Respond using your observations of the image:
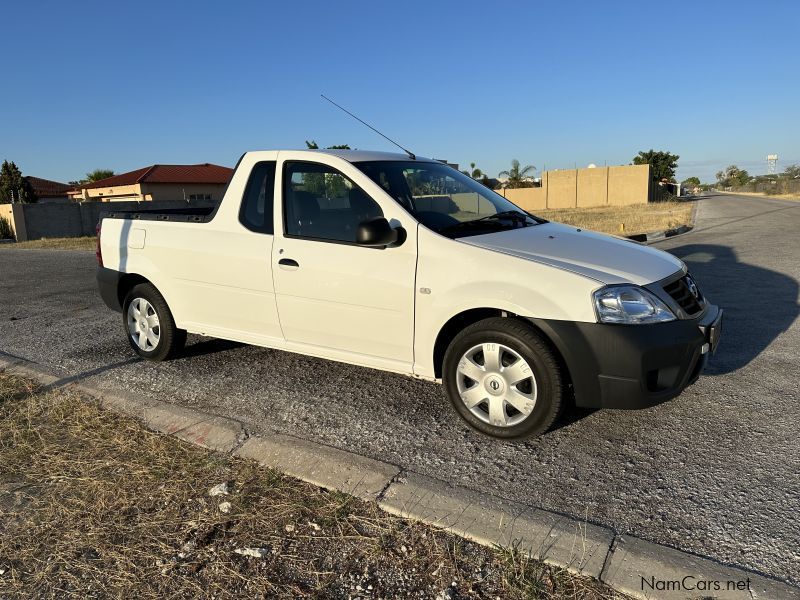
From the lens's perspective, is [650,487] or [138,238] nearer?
[650,487]

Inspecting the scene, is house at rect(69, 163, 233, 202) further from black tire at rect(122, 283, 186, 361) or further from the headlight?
the headlight

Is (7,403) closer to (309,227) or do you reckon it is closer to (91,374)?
Answer: (91,374)

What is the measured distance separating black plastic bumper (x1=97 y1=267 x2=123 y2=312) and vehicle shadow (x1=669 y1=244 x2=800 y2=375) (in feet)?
16.7

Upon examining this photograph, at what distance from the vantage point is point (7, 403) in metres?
4.30

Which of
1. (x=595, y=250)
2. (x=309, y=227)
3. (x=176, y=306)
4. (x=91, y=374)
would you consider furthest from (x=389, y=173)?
(x=91, y=374)

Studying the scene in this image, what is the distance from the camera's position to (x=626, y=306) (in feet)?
10.5

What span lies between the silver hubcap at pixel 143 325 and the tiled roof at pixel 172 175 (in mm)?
42834

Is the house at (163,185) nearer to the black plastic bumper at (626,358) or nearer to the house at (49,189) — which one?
the house at (49,189)

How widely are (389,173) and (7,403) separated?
10.6 ft

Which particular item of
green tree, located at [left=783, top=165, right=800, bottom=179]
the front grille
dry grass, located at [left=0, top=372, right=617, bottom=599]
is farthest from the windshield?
green tree, located at [left=783, top=165, right=800, bottom=179]

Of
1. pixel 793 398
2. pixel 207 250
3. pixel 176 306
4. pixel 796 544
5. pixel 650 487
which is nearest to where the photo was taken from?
pixel 796 544

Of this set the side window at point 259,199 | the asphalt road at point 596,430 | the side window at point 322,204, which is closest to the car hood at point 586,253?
the side window at point 322,204

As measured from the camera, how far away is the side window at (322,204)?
4.06m

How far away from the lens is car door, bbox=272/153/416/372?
382 centimetres
